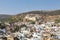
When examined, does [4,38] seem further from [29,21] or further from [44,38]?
[29,21]

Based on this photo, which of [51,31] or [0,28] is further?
[0,28]

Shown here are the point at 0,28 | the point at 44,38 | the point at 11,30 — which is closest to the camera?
the point at 44,38

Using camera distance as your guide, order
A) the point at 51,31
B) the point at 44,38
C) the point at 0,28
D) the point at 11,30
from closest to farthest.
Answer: the point at 44,38 < the point at 51,31 < the point at 11,30 < the point at 0,28

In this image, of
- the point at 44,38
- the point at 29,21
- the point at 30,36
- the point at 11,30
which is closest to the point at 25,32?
the point at 30,36

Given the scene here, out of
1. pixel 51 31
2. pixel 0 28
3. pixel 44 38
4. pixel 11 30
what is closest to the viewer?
pixel 44 38

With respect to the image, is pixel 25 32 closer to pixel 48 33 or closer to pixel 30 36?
pixel 30 36

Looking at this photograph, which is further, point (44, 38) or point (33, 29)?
point (33, 29)

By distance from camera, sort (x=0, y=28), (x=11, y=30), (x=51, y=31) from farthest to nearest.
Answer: (x=0, y=28), (x=11, y=30), (x=51, y=31)

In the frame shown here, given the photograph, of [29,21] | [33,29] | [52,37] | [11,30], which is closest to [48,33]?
[52,37]
